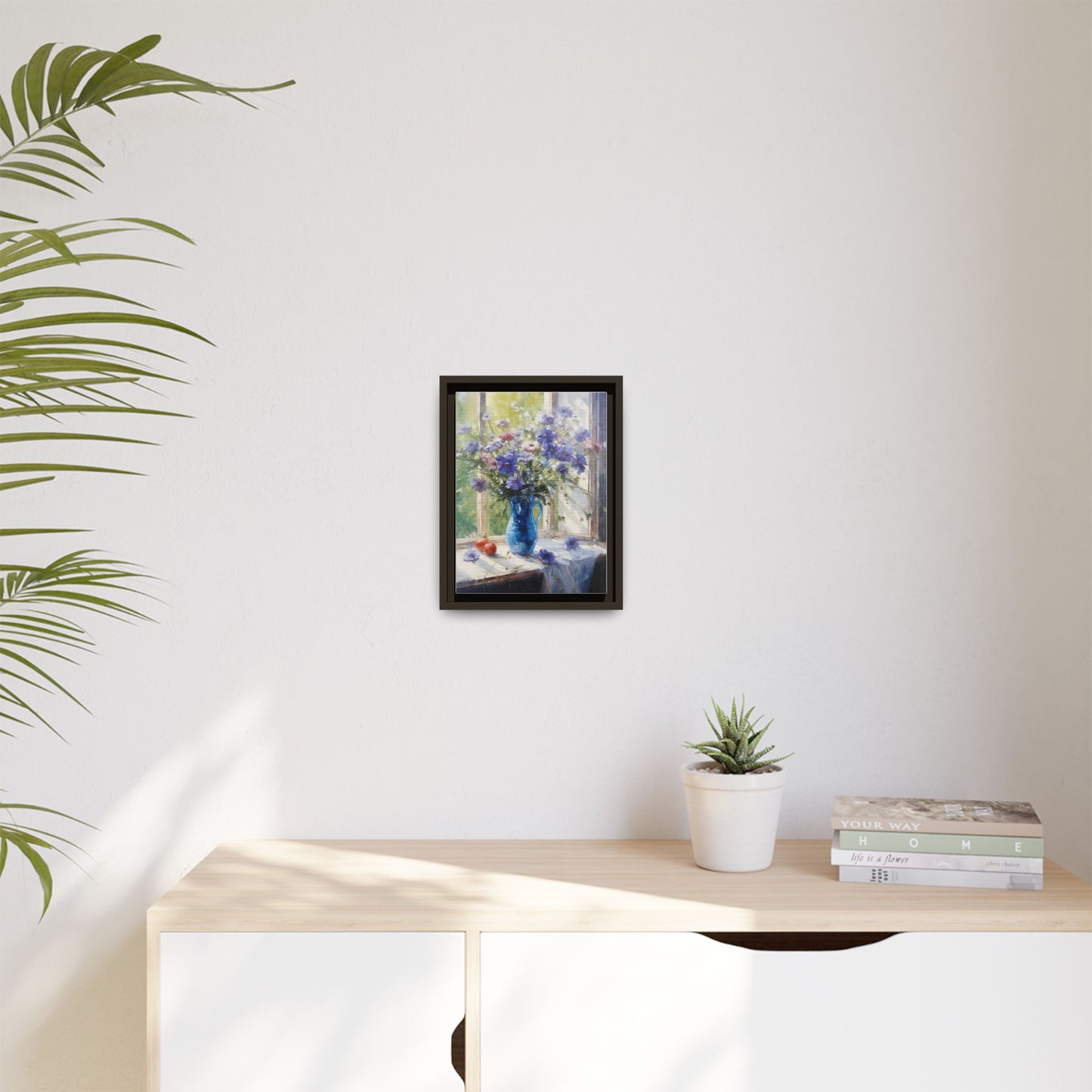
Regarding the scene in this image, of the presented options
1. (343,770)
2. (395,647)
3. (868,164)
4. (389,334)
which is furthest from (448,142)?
(343,770)

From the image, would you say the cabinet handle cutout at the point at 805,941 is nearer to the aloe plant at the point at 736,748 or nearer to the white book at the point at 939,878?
the white book at the point at 939,878

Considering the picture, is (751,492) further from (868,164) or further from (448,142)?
(448,142)

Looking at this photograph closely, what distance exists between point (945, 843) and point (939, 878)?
0.18 feet

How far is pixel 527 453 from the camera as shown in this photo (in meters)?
1.80

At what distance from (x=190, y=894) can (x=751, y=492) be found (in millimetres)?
1159

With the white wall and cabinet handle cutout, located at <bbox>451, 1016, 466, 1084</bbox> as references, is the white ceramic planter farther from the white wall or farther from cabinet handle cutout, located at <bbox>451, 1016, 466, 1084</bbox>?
cabinet handle cutout, located at <bbox>451, 1016, 466, 1084</bbox>

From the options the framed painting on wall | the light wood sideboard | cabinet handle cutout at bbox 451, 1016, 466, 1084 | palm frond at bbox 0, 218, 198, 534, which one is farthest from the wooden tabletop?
palm frond at bbox 0, 218, 198, 534

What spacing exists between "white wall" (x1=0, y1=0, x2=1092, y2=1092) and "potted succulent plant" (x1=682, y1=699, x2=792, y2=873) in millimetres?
204

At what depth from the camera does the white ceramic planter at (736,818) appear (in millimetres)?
1553

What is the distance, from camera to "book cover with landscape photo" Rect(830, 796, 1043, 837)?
4.94 feet

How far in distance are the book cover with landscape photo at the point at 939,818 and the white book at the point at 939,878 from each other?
6 cm

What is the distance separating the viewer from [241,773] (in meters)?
1.79

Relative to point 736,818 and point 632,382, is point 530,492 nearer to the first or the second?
point 632,382

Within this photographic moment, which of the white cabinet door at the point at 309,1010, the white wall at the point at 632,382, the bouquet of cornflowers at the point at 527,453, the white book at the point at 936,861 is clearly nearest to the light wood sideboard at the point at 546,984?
the white cabinet door at the point at 309,1010
